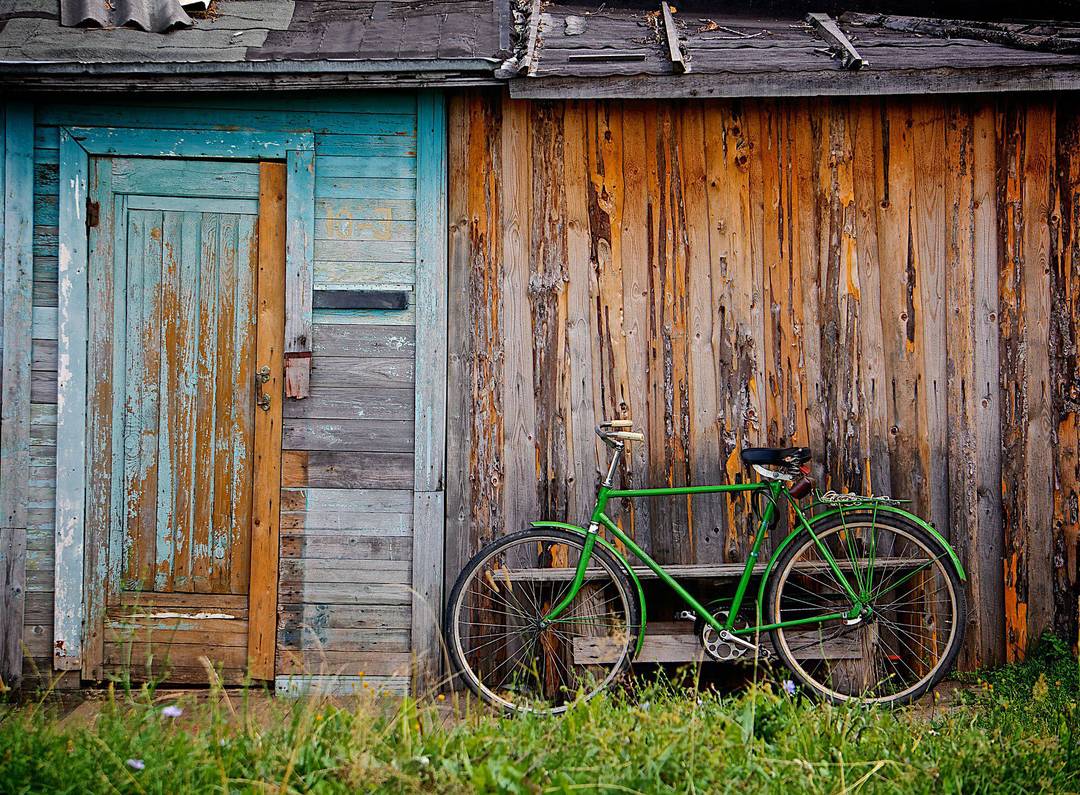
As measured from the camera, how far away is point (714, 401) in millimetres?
4668

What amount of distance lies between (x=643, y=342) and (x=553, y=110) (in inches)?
49.4

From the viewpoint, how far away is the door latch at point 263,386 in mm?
4609

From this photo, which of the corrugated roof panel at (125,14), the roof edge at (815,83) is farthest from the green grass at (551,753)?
the corrugated roof panel at (125,14)

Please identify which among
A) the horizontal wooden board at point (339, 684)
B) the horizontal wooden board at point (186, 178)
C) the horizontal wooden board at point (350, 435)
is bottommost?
the horizontal wooden board at point (339, 684)

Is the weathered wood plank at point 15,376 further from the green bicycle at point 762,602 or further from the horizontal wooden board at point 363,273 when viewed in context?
the green bicycle at point 762,602

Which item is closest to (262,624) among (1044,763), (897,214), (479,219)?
(479,219)

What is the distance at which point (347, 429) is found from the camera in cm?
462

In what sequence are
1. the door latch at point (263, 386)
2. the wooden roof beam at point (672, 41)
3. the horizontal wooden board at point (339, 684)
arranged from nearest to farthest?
the wooden roof beam at point (672, 41) → the horizontal wooden board at point (339, 684) → the door latch at point (263, 386)

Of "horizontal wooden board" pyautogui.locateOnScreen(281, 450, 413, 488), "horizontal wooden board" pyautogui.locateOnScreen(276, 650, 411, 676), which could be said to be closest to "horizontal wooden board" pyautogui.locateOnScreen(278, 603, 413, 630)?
"horizontal wooden board" pyautogui.locateOnScreen(276, 650, 411, 676)

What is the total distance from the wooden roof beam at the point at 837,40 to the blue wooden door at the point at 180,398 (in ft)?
9.45

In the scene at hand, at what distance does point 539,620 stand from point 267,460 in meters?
1.56

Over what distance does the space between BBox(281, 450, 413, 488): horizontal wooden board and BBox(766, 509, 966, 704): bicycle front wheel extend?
1.88 meters

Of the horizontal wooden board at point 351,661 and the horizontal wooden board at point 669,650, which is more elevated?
the horizontal wooden board at point 669,650

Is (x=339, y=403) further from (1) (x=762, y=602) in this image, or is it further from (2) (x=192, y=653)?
(1) (x=762, y=602)
